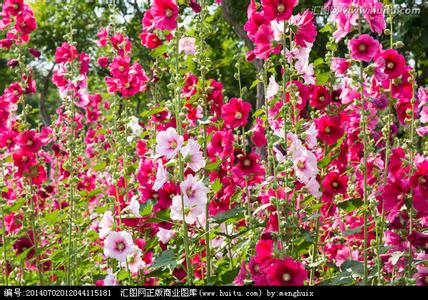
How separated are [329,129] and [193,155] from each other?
0.72m

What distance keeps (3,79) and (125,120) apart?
644 inches

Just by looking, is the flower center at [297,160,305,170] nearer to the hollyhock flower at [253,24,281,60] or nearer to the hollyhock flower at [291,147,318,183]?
the hollyhock flower at [291,147,318,183]

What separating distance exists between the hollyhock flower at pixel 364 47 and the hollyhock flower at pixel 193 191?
84 centimetres

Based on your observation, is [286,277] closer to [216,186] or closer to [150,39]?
[216,186]

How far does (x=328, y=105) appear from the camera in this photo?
302 cm

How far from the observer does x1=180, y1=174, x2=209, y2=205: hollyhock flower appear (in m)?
2.46

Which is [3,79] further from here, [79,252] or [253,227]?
[253,227]

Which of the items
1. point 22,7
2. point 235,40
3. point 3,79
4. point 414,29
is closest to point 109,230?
point 22,7

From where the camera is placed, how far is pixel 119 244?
2.68 m

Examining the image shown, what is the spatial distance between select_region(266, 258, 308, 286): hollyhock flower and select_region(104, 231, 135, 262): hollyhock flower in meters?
0.77

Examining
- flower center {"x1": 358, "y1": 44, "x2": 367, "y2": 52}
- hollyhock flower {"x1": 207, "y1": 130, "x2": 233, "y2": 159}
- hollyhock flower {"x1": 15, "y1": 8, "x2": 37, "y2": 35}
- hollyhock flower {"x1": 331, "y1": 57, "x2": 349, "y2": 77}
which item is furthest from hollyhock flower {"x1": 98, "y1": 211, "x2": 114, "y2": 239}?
hollyhock flower {"x1": 15, "y1": 8, "x2": 37, "y2": 35}

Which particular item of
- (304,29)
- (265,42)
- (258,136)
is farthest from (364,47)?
(258,136)

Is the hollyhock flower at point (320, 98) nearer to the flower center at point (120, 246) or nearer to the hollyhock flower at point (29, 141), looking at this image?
the flower center at point (120, 246)

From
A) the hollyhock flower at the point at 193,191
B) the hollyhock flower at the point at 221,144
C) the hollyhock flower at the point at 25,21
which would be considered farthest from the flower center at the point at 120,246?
the hollyhock flower at the point at 25,21
